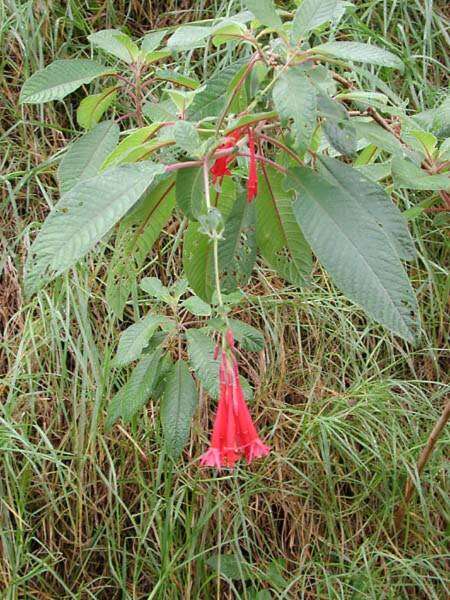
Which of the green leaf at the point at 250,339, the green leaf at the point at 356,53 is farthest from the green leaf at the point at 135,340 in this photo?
the green leaf at the point at 356,53

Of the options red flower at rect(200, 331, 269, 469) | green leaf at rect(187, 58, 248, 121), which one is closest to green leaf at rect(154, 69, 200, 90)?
green leaf at rect(187, 58, 248, 121)

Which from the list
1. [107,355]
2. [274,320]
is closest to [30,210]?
[107,355]

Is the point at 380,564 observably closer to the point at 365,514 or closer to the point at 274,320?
the point at 365,514

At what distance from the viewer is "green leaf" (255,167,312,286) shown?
1041mm

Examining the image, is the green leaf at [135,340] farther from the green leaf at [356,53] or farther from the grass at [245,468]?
the green leaf at [356,53]

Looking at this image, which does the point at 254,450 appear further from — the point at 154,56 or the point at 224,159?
the point at 154,56

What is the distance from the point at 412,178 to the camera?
1.01 meters

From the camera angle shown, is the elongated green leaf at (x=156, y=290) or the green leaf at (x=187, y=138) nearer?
the green leaf at (x=187, y=138)

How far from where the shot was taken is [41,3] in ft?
7.47

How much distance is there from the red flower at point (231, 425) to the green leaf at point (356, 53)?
0.32 m

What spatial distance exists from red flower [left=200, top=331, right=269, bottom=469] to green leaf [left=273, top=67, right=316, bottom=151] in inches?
8.3

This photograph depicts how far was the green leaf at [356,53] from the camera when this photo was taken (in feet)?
2.90

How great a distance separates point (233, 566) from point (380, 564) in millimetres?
329

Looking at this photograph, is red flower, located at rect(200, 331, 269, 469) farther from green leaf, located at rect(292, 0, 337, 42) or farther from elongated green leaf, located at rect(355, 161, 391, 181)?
elongated green leaf, located at rect(355, 161, 391, 181)
